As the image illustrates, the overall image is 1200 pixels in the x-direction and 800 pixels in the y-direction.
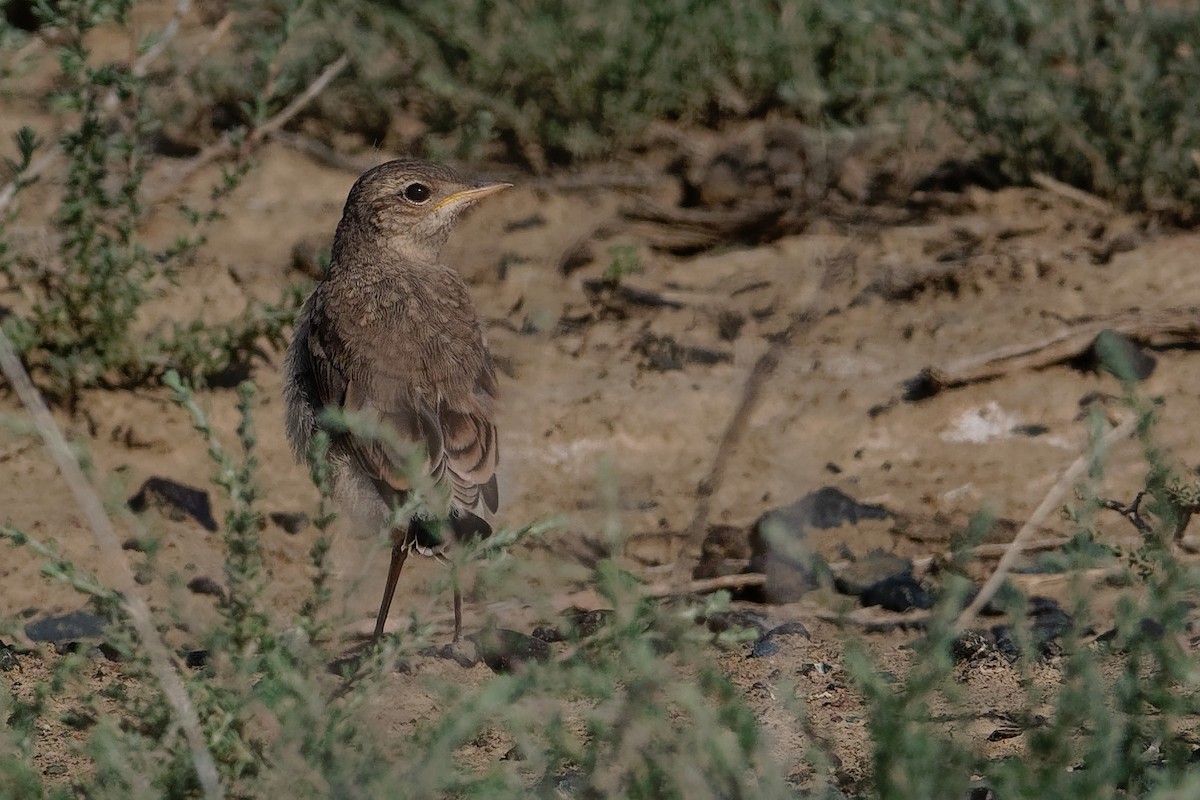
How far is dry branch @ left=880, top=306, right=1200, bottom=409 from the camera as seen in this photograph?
269 inches

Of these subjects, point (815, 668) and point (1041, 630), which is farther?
point (1041, 630)

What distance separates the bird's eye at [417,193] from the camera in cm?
667

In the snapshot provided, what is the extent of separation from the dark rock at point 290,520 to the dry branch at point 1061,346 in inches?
96.6

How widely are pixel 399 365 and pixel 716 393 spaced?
1.73 metres

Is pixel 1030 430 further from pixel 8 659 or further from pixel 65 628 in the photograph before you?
pixel 8 659

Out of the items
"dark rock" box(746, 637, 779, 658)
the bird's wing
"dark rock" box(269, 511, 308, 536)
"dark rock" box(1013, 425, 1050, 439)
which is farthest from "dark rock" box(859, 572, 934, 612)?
"dark rock" box(269, 511, 308, 536)

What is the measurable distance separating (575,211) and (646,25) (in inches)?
40.8

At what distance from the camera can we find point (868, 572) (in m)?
5.93

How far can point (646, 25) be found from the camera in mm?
8555

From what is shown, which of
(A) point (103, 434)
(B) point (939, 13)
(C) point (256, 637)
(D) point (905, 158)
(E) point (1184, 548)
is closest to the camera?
(C) point (256, 637)

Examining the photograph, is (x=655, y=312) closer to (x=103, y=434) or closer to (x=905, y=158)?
(x=905, y=158)

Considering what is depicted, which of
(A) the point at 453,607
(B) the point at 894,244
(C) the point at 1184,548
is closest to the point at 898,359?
(B) the point at 894,244

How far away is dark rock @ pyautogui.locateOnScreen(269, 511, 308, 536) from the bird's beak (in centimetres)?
137

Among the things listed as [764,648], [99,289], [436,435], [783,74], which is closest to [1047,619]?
[764,648]
